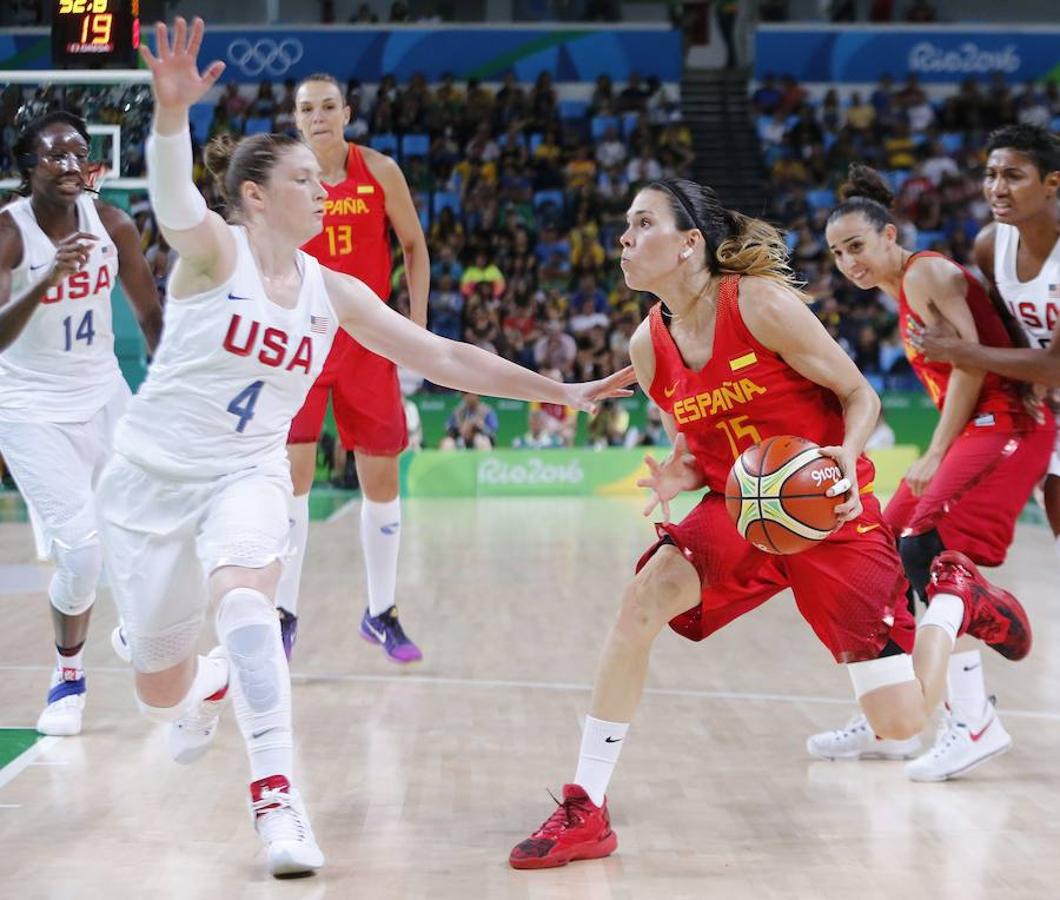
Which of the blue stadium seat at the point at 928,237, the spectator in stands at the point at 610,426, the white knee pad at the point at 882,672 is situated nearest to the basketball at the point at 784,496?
the white knee pad at the point at 882,672

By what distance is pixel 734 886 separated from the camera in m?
3.47

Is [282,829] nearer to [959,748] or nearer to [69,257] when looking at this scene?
[69,257]

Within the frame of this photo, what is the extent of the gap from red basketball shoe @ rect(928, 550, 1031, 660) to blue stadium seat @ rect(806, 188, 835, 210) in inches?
615

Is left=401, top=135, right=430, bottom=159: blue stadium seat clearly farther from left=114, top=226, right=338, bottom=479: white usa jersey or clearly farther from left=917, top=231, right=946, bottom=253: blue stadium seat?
left=114, top=226, right=338, bottom=479: white usa jersey

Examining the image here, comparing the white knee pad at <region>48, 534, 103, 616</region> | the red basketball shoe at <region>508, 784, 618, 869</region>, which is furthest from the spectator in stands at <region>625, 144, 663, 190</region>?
the red basketball shoe at <region>508, 784, 618, 869</region>

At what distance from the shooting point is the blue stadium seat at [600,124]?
66.6 ft

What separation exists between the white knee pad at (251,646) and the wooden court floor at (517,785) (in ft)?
1.46

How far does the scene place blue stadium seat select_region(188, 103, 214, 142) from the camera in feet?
62.2

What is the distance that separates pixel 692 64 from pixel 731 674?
18.2m

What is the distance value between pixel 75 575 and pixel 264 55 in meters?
16.4

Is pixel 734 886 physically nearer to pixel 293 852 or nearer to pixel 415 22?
pixel 293 852

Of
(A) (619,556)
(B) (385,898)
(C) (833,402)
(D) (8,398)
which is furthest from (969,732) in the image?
(A) (619,556)

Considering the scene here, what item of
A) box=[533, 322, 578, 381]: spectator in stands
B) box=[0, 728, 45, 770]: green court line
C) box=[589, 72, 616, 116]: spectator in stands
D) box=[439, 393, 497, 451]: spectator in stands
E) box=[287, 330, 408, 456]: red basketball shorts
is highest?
box=[589, 72, 616, 116]: spectator in stands

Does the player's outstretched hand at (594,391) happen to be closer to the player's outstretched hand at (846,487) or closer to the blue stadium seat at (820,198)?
the player's outstretched hand at (846,487)
